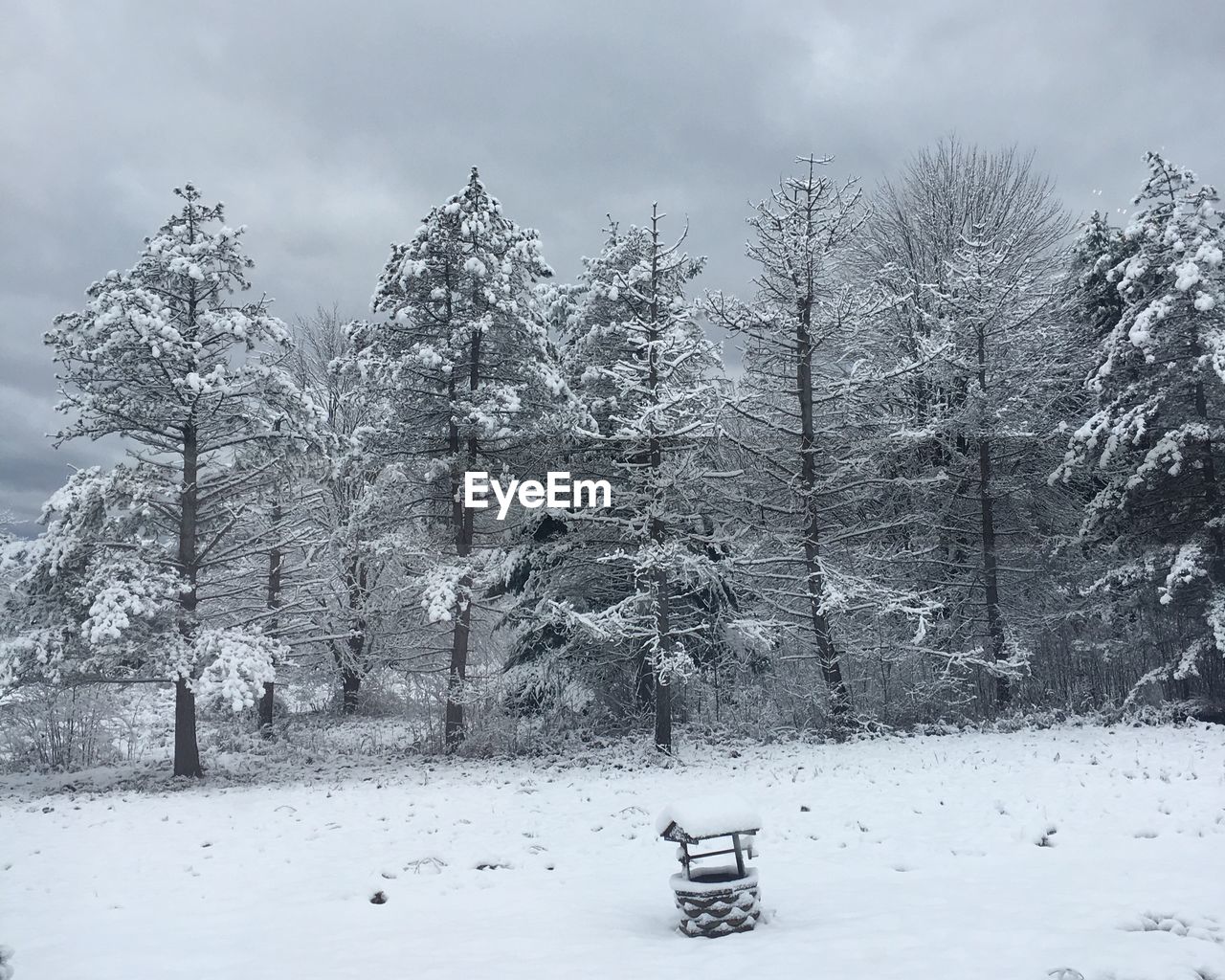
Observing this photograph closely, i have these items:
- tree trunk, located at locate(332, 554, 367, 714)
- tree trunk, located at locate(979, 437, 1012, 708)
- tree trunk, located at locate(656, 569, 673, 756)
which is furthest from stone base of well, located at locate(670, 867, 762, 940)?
tree trunk, located at locate(979, 437, 1012, 708)

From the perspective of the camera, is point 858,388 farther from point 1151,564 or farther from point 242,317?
point 242,317

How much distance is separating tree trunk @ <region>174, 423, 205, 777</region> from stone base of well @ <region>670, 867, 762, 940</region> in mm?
12279

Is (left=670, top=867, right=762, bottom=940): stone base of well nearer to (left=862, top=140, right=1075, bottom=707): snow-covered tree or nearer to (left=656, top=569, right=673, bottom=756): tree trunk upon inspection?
(left=656, top=569, right=673, bottom=756): tree trunk

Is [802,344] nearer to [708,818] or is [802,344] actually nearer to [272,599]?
[708,818]

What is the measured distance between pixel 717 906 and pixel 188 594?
1355 centimetres

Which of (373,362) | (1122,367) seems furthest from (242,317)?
(1122,367)

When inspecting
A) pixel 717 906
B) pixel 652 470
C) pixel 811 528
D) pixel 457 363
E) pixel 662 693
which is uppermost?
pixel 457 363

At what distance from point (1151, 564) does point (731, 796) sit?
11.7m

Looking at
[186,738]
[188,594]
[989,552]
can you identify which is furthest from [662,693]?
[188,594]

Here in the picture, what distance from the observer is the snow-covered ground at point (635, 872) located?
5.79 m

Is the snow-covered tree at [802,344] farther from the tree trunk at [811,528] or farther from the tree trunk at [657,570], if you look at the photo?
the tree trunk at [657,570]

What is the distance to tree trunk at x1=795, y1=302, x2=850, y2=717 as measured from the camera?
53.5 ft

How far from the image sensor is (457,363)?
17656mm

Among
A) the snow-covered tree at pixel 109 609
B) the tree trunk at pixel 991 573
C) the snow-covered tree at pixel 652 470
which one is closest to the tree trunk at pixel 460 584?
the snow-covered tree at pixel 652 470
